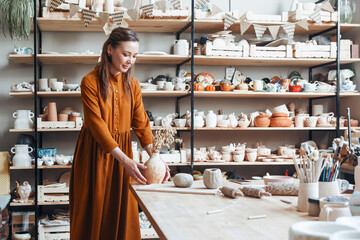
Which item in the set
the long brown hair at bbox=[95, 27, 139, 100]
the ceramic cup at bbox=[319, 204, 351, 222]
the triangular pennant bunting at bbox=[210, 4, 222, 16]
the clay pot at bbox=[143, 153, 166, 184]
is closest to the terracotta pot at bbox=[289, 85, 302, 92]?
the triangular pennant bunting at bbox=[210, 4, 222, 16]

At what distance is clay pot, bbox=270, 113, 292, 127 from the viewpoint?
3.93 metres

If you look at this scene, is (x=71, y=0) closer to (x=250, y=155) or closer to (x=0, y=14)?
(x=0, y=14)

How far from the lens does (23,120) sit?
3641 mm

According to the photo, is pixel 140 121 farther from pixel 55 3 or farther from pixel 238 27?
pixel 238 27

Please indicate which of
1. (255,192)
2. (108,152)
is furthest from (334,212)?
(108,152)

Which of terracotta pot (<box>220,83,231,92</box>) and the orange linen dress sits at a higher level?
terracotta pot (<box>220,83,231,92</box>)

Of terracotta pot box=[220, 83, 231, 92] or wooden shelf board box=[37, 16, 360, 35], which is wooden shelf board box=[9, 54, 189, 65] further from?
terracotta pot box=[220, 83, 231, 92]

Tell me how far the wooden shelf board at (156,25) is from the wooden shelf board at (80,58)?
0.31m

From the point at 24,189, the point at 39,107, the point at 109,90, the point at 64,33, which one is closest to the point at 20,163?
the point at 24,189

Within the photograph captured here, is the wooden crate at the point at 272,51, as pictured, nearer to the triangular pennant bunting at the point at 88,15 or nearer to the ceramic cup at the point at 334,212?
the triangular pennant bunting at the point at 88,15

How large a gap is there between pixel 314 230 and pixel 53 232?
3.27 m

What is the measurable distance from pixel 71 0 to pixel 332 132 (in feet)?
9.64

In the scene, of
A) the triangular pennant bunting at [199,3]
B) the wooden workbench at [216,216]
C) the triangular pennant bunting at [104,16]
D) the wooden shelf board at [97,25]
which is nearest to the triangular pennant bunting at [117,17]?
the triangular pennant bunting at [104,16]

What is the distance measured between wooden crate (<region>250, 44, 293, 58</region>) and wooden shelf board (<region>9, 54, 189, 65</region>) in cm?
66
